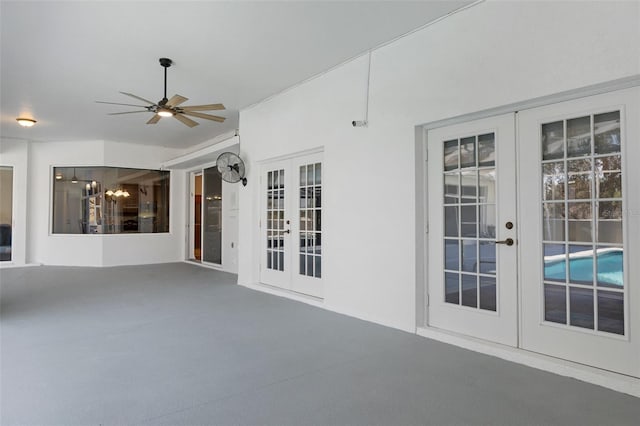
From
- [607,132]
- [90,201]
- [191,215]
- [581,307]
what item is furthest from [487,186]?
[90,201]

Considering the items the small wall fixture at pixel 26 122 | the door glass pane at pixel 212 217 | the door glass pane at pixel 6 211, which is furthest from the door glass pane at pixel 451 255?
the door glass pane at pixel 6 211

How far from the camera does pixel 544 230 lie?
114 inches

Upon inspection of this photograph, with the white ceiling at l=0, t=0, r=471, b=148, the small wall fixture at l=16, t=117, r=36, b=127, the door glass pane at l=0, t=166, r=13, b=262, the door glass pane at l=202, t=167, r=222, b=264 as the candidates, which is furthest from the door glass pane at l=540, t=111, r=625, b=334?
the door glass pane at l=0, t=166, r=13, b=262

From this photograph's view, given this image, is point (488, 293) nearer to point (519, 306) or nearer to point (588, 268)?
point (519, 306)

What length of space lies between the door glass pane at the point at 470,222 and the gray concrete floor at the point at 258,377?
0.52 meters

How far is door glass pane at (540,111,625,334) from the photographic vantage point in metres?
2.56

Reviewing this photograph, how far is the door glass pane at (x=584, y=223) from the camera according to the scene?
8.41 ft

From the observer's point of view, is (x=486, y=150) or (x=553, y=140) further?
(x=486, y=150)

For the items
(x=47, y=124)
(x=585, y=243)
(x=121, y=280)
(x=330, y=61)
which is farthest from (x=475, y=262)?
(x=47, y=124)

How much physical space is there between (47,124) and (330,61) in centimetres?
589

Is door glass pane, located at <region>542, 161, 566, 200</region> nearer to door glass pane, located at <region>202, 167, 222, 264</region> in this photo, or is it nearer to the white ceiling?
the white ceiling

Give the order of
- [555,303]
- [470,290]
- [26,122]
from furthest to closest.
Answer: [26,122], [470,290], [555,303]

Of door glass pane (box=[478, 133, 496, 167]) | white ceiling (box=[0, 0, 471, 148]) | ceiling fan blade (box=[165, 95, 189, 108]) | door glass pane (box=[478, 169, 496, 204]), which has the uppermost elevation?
white ceiling (box=[0, 0, 471, 148])

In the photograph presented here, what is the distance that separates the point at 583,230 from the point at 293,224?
3.38 meters
